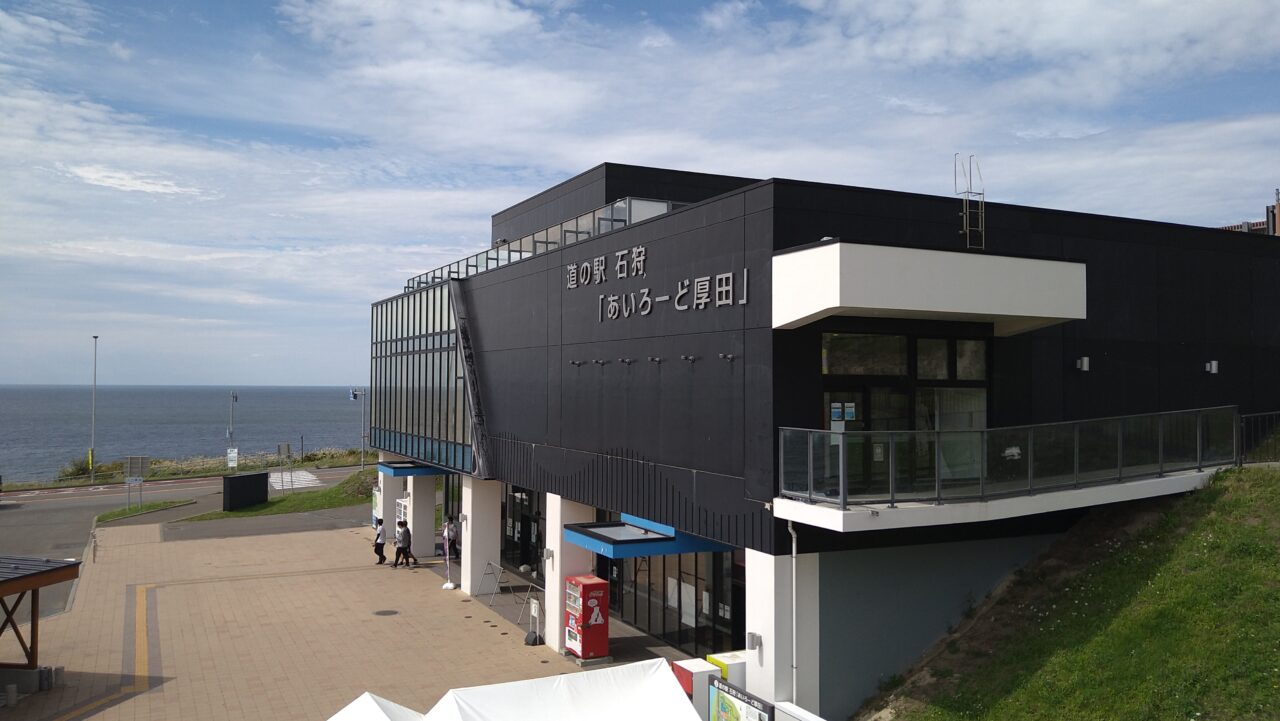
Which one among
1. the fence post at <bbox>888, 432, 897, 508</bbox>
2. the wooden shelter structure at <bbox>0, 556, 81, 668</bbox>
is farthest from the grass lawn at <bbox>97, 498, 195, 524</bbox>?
the fence post at <bbox>888, 432, 897, 508</bbox>

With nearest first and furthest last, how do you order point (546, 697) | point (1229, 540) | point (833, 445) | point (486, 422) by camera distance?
point (546, 697) < point (833, 445) < point (1229, 540) < point (486, 422)

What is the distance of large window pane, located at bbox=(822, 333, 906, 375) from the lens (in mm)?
13719

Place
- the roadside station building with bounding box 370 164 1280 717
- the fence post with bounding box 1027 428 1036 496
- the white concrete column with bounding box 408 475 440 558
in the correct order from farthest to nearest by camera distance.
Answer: the white concrete column with bounding box 408 475 440 558, the fence post with bounding box 1027 428 1036 496, the roadside station building with bounding box 370 164 1280 717

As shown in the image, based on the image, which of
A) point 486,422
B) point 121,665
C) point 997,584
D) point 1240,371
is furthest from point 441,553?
point 1240,371

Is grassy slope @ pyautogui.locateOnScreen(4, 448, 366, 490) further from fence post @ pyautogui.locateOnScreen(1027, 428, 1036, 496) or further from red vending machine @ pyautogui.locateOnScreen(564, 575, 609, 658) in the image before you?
fence post @ pyautogui.locateOnScreen(1027, 428, 1036, 496)

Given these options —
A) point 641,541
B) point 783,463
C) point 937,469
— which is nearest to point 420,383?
point 641,541

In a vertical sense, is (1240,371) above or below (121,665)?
above

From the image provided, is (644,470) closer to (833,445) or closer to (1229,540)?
(833,445)

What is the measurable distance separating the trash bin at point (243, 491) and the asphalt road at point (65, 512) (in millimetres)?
1797

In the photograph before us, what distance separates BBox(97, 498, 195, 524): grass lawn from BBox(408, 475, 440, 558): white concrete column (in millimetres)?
16488

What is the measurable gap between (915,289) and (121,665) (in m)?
16.8

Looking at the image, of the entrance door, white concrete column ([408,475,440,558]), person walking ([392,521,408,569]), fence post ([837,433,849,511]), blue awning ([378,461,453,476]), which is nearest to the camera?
fence post ([837,433,849,511])

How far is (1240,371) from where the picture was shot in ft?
64.3

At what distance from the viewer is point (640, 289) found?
670 inches
